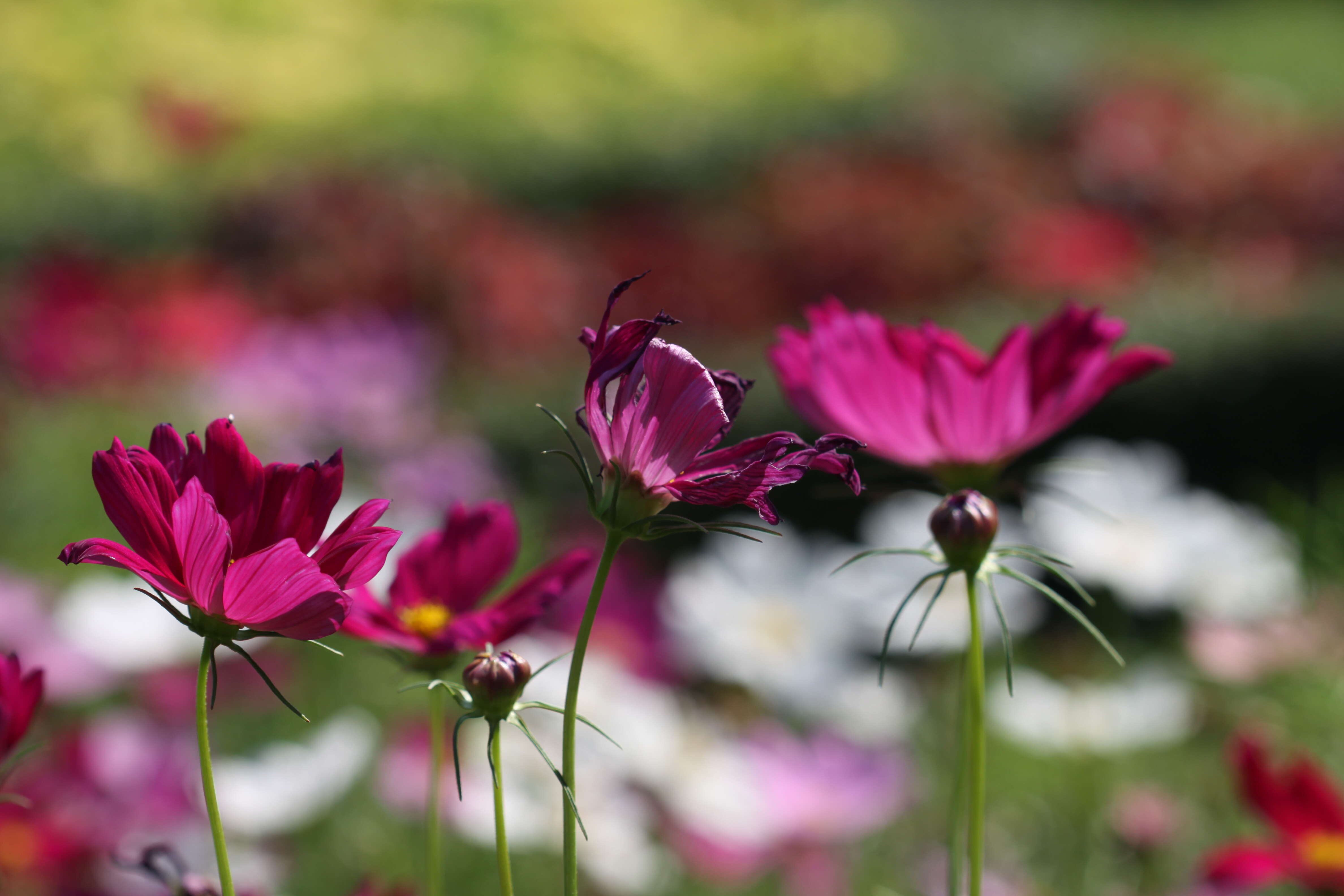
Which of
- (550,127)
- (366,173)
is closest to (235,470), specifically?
(366,173)

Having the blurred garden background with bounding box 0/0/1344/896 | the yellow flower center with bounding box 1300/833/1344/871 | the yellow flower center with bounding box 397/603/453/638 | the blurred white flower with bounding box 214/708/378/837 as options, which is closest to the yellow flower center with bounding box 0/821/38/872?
the blurred garden background with bounding box 0/0/1344/896

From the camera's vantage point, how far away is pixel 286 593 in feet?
1.15

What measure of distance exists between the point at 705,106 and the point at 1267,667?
7.45 meters

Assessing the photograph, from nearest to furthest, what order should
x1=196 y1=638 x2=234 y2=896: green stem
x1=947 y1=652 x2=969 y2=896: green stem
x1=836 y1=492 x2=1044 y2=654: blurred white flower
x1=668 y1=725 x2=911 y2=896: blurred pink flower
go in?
1. x1=196 y1=638 x2=234 y2=896: green stem
2. x1=947 y1=652 x2=969 y2=896: green stem
3. x1=668 y1=725 x2=911 y2=896: blurred pink flower
4. x1=836 y1=492 x2=1044 y2=654: blurred white flower

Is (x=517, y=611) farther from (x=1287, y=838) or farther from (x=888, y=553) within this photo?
(x=1287, y=838)

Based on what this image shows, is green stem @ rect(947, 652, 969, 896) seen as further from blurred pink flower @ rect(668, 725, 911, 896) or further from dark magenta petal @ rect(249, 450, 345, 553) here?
blurred pink flower @ rect(668, 725, 911, 896)

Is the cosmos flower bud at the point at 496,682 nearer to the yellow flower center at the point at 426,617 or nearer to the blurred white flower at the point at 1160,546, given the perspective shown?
the yellow flower center at the point at 426,617

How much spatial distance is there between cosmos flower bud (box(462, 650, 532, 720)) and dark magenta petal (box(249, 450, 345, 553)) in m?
0.06

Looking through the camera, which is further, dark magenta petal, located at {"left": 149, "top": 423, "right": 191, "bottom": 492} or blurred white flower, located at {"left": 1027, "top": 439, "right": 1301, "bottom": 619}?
blurred white flower, located at {"left": 1027, "top": 439, "right": 1301, "bottom": 619}

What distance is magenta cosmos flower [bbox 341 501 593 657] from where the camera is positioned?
456mm

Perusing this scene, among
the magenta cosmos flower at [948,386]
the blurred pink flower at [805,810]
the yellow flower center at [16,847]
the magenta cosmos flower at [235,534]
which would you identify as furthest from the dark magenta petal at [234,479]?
the blurred pink flower at [805,810]

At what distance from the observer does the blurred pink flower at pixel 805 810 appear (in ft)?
3.52

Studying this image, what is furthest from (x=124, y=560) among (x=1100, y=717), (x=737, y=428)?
(x=737, y=428)

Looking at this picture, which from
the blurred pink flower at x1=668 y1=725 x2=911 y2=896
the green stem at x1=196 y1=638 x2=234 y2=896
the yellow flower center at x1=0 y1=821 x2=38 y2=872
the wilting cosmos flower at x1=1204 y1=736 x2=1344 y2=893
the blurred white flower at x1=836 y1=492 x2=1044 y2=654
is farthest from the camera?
the blurred white flower at x1=836 y1=492 x2=1044 y2=654
